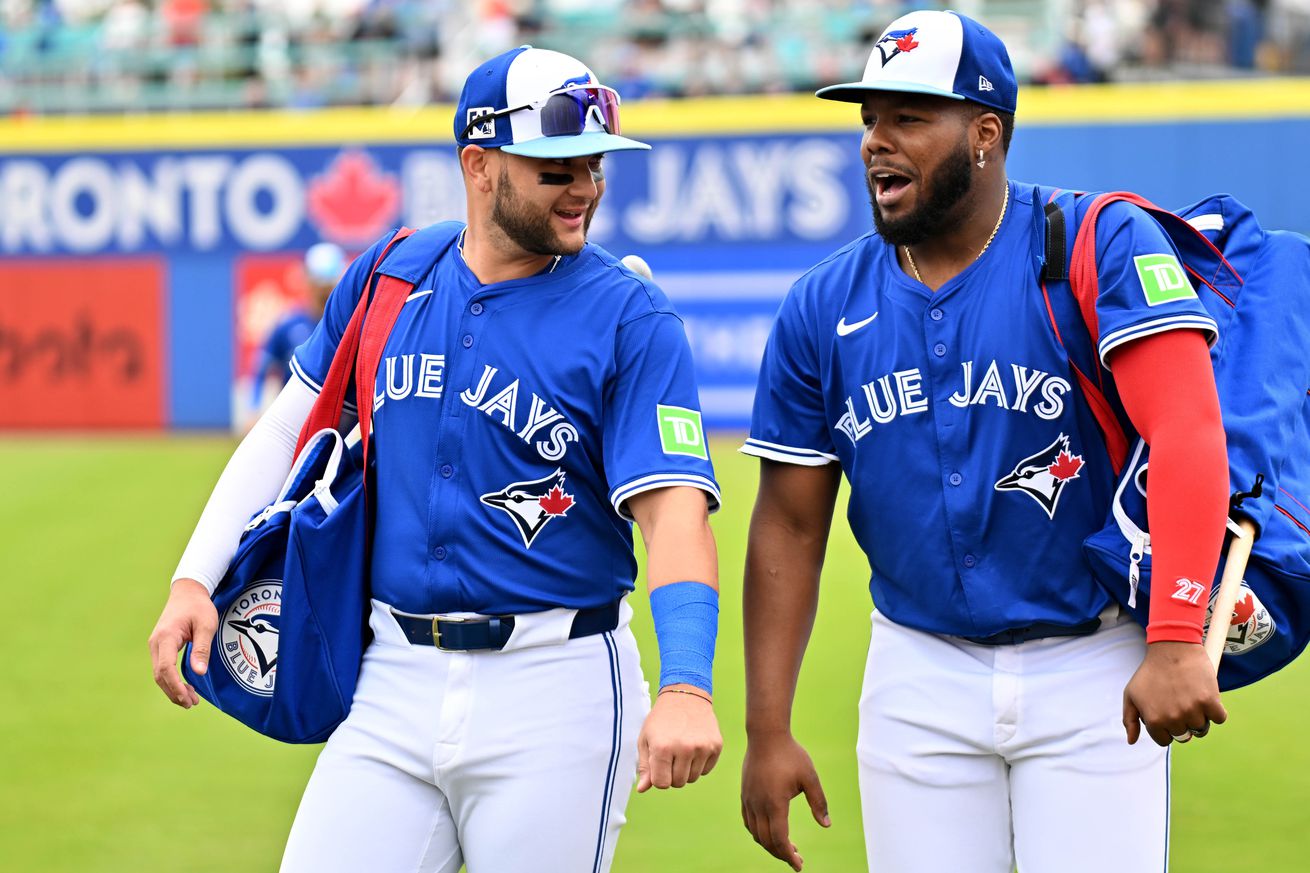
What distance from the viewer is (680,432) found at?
3.51 metres

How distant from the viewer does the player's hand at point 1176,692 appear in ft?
10.3

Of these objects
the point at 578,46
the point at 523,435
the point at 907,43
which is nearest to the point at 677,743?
the point at 523,435

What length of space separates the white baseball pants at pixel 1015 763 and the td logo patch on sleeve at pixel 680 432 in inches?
24.1

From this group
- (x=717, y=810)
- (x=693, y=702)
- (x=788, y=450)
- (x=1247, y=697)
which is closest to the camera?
(x=693, y=702)

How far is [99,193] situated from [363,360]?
1588 centimetres

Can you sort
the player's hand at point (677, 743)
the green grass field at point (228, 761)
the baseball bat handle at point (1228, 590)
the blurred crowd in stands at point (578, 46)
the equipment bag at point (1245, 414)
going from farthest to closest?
the blurred crowd in stands at point (578, 46), the green grass field at point (228, 761), the equipment bag at point (1245, 414), the baseball bat handle at point (1228, 590), the player's hand at point (677, 743)

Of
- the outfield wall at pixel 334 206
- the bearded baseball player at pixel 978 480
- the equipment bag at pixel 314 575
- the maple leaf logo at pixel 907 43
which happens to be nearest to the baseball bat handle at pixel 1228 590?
the bearded baseball player at pixel 978 480

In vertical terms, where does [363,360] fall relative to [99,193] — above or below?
above

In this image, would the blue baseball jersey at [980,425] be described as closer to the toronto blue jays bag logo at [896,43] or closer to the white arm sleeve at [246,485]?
the toronto blue jays bag logo at [896,43]

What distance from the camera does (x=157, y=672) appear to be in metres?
3.55

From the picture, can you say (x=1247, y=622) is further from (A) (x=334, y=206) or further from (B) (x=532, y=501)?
(A) (x=334, y=206)

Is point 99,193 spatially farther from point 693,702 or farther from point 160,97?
point 693,702

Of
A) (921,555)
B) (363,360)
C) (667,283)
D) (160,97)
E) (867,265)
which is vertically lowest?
(667,283)

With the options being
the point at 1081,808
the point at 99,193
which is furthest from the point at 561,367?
the point at 99,193
